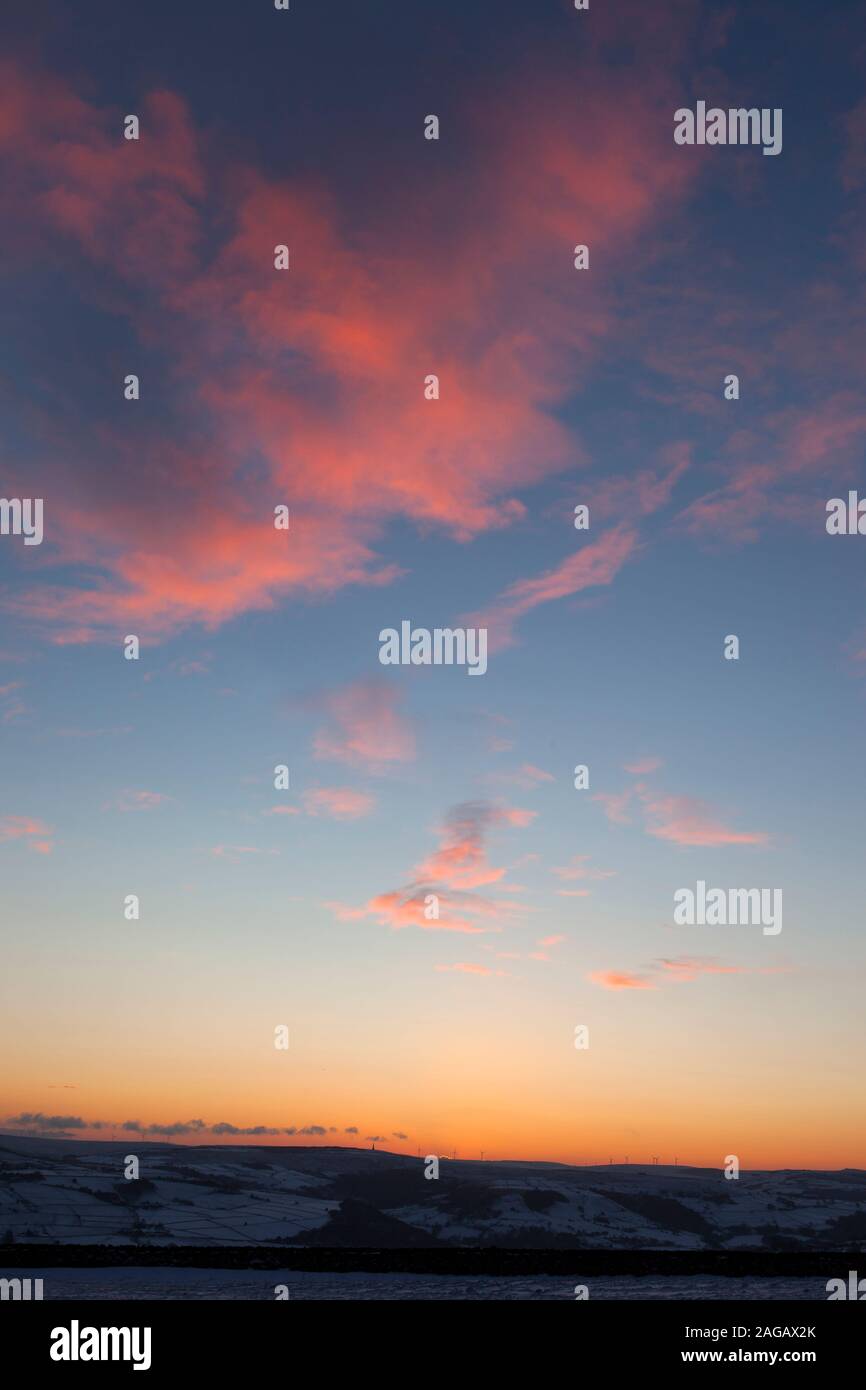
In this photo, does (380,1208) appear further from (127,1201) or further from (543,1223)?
(127,1201)

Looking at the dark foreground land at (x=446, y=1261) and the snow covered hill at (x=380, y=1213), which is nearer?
the dark foreground land at (x=446, y=1261)

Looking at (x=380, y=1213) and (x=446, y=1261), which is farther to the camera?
(x=380, y=1213)

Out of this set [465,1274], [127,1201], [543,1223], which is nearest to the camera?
[465,1274]

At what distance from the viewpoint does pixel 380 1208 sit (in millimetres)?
75938

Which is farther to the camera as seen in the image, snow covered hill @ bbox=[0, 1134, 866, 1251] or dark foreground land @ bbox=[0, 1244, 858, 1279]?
snow covered hill @ bbox=[0, 1134, 866, 1251]

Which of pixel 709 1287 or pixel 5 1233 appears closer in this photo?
pixel 709 1287
